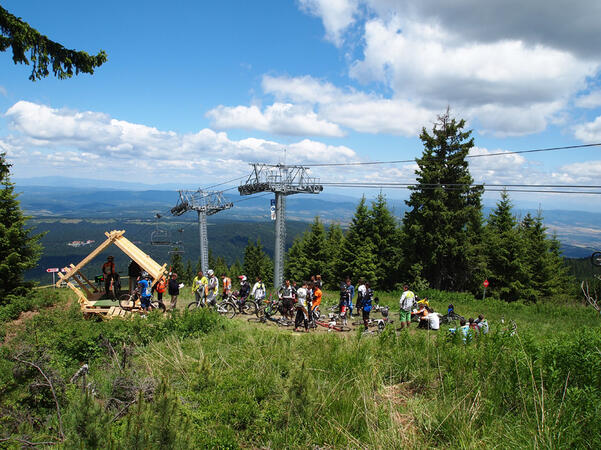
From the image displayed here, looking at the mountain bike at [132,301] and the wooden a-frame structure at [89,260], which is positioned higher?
the wooden a-frame structure at [89,260]

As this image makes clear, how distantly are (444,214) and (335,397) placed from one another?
Answer: 1055 inches

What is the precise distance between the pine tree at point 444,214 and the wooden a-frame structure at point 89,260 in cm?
2106

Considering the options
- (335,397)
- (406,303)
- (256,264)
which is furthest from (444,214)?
(256,264)

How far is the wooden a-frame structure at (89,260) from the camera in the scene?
1483 cm

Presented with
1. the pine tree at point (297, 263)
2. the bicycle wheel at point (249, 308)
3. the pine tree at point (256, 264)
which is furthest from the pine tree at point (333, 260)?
the bicycle wheel at point (249, 308)

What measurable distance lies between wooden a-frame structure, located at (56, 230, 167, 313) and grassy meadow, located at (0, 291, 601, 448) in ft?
22.4

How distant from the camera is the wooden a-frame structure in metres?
14.8

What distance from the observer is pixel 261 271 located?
68.6 m

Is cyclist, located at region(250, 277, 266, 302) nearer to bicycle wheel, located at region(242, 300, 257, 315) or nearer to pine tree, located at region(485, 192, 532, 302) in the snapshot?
bicycle wheel, located at region(242, 300, 257, 315)

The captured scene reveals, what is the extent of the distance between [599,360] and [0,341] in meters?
17.2

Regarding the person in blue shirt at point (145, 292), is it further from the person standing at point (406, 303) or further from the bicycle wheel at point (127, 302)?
A: the person standing at point (406, 303)

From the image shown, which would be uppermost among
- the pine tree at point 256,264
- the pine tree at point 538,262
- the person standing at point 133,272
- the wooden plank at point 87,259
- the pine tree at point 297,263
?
the wooden plank at point 87,259

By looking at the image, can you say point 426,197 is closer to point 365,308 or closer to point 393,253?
point 393,253

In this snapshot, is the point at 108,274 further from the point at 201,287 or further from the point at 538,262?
the point at 538,262
